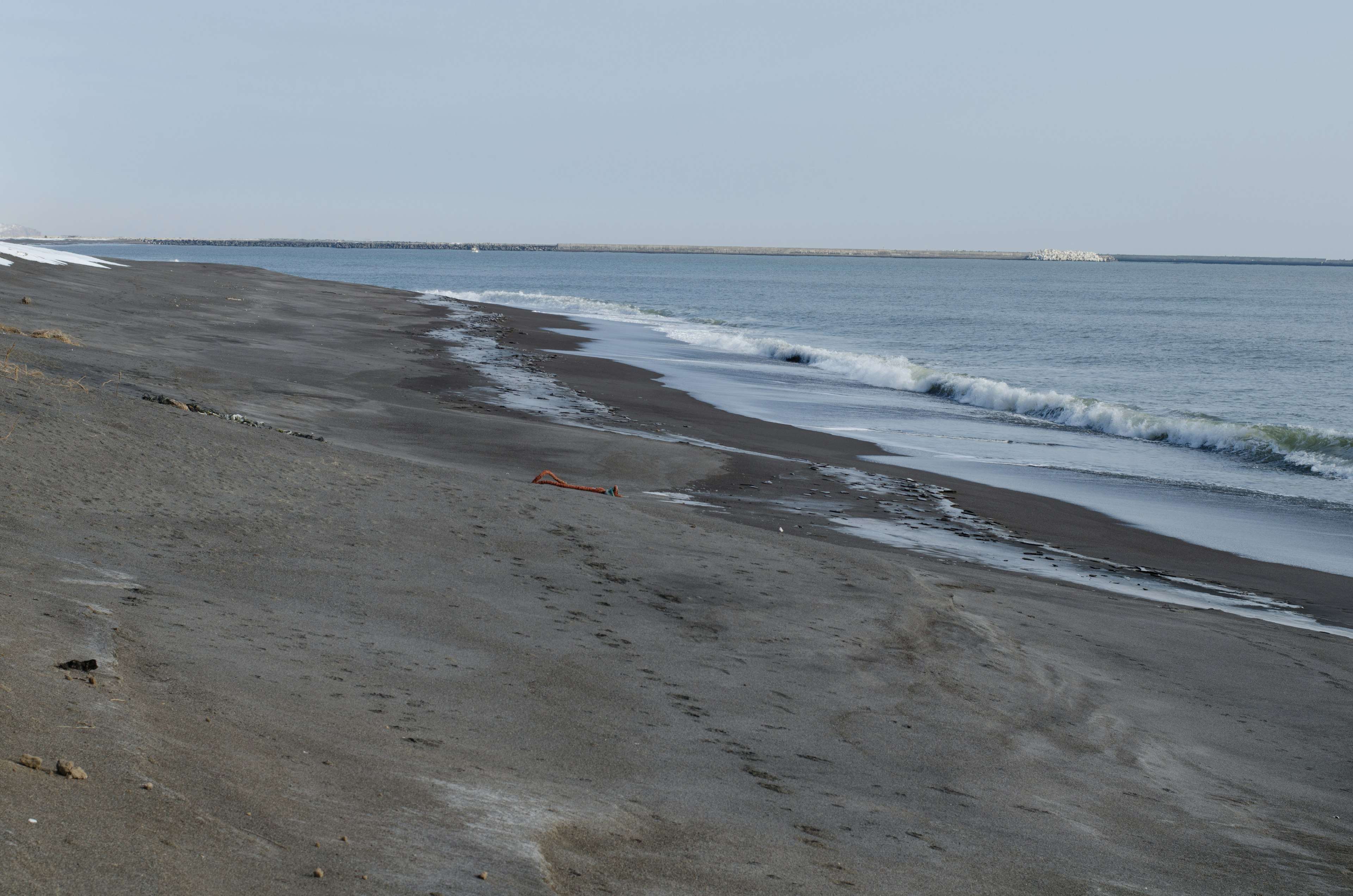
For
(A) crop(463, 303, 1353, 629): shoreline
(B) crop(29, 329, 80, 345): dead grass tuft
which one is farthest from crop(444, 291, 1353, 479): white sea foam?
(B) crop(29, 329, 80, 345): dead grass tuft

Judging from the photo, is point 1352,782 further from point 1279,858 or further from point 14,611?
point 14,611

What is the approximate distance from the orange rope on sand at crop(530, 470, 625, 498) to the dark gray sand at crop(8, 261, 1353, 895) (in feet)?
2.13

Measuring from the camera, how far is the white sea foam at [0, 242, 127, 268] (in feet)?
101

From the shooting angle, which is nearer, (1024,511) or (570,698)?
(570,698)

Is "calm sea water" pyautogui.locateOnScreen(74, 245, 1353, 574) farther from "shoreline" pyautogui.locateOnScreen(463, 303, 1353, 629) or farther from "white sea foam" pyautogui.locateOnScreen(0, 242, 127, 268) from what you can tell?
"white sea foam" pyautogui.locateOnScreen(0, 242, 127, 268)

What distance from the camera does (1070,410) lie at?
2389 centimetres

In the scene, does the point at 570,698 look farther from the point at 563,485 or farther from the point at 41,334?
the point at 41,334

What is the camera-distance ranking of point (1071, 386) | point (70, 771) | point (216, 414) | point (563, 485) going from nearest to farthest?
1. point (70, 771)
2. point (563, 485)
3. point (216, 414)
4. point (1071, 386)

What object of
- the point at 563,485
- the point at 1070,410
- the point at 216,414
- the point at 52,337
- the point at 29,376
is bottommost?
the point at 563,485

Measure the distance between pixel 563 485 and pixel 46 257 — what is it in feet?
106

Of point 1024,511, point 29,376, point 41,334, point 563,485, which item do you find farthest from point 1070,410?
point 29,376

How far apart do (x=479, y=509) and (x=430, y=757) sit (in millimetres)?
4776

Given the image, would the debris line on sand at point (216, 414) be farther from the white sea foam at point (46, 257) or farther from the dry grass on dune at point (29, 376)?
the white sea foam at point (46, 257)

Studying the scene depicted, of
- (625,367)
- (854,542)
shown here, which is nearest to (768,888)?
(854,542)
